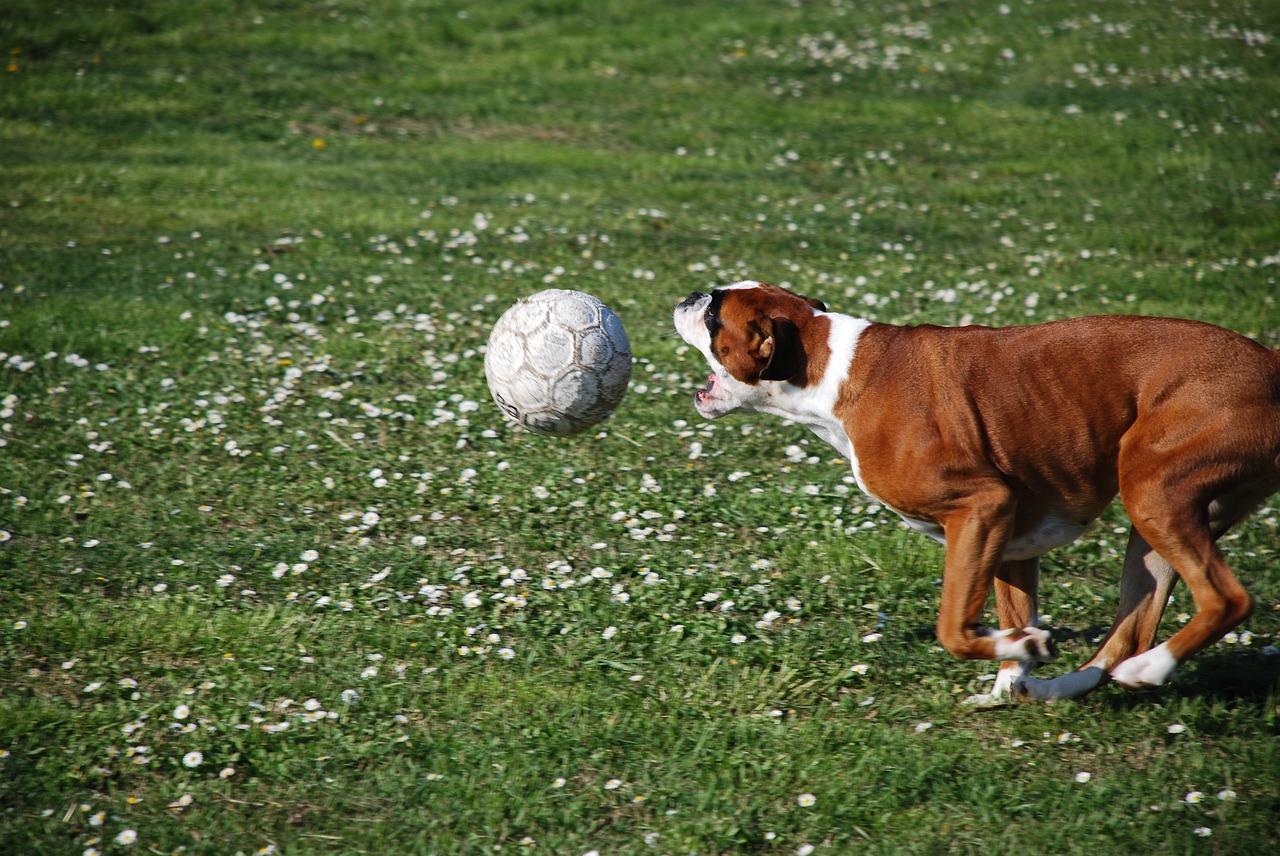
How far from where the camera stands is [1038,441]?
4.61m

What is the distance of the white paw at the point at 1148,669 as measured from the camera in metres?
4.46

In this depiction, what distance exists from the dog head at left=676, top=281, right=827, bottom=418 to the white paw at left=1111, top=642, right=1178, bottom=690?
5.37 ft

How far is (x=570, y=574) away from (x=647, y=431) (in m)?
1.76

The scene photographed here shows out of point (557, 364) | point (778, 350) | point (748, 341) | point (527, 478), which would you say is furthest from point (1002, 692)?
point (527, 478)

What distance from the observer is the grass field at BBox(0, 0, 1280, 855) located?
4355 mm

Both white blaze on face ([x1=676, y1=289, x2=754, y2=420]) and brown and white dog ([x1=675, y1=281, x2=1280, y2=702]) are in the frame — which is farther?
white blaze on face ([x1=676, y1=289, x2=754, y2=420])

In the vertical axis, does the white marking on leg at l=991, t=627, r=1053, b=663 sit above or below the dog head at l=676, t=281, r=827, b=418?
below

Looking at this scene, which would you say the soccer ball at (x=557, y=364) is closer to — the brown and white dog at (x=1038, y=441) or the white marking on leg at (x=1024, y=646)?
the brown and white dog at (x=1038, y=441)

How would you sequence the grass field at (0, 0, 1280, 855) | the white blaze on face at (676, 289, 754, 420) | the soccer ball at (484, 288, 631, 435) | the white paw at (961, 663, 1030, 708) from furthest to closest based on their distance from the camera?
the soccer ball at (484, 288, 631, 435) → the white blaze on face at (676, 289, 754, 420) → the white paw at (961, 663, 1030, 708) → the grass field at (0, 0, 1280, 855)

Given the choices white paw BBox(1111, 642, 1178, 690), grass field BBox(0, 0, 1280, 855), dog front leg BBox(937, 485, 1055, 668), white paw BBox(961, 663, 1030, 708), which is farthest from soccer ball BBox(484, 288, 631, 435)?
white paw BBox(1111, 642, 1178, 690)

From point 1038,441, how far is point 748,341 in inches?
47.3

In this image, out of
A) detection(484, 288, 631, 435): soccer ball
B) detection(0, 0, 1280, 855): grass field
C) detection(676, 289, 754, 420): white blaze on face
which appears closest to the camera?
detection(0, 0, 1280, 855): grass field

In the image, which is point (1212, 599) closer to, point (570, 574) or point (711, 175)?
point (570, 574)

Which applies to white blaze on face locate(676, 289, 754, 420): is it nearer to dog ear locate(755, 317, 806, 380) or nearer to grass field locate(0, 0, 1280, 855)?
dog ear locate(755, 317, 806, 380)
